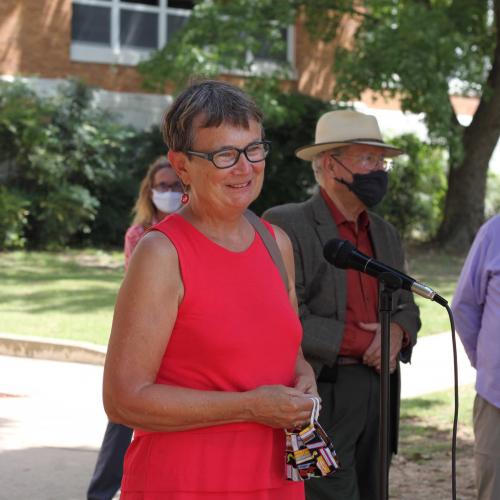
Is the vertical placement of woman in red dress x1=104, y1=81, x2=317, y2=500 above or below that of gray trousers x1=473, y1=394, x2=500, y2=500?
above

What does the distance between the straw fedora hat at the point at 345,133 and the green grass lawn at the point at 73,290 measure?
672 centimetres

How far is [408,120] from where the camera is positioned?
89.2ft

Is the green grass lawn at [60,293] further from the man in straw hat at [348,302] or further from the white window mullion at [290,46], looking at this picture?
the white window mullion at [290,46]

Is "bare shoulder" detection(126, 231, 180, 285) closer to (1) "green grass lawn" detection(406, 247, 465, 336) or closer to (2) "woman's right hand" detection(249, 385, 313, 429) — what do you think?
(2) "woman's right hand" detection(249, 385, 313, 429)

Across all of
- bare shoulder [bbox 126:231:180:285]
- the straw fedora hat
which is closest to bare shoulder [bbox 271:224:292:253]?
bare shoulder [bbox 126:231:180:285]

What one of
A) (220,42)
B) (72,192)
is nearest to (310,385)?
(220,42)

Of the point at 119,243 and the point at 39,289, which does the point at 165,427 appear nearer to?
the point at 39,289

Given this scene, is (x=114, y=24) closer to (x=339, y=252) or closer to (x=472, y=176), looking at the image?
(x=472, y=176)

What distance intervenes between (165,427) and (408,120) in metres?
25.1

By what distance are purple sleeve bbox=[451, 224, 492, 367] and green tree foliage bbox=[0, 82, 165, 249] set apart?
16387 mm

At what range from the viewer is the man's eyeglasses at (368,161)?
505 cm

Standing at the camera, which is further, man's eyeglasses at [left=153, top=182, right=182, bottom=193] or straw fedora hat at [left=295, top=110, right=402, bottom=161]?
man's eyeglasses at [left=153, top=182, right=182, bottom=193]

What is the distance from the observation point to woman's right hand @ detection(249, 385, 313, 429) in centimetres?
282

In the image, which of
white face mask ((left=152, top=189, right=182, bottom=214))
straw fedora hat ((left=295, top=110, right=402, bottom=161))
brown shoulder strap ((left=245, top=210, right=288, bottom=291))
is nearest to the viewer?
brown shoulder strap ((left=245, top=210, right=288, bottom=291))
